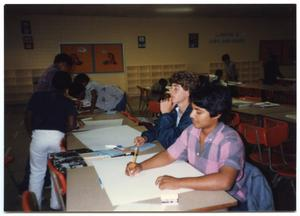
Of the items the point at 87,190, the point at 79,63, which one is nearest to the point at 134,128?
the point at 87,190

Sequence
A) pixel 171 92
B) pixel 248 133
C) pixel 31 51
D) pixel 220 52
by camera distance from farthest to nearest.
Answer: pixel 220 52 → pixel 31 51 → pixel 248 133 → pixel 171 92

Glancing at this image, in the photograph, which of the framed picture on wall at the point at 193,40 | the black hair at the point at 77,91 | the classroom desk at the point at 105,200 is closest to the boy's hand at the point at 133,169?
the classroom desk at the point at 105,200

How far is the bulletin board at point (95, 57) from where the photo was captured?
8.52 m

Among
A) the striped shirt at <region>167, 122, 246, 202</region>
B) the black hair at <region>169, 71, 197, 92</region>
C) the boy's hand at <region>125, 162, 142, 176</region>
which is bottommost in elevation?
the boy's hand at <region>125, 162, 142, 176</region>

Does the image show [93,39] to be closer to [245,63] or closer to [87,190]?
[245,63]

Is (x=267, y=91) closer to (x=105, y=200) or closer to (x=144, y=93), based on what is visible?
(x=144, y=93)

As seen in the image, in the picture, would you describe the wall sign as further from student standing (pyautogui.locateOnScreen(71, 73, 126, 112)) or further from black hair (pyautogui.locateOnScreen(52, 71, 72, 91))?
black hair (pyautogui.locateOnScreen(52, 71, 72, 91))

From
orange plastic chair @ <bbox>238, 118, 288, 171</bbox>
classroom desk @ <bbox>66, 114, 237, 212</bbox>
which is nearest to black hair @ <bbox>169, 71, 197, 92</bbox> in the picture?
orange plastic chair @ <bbox>238, 118, 288, 171</bbox>

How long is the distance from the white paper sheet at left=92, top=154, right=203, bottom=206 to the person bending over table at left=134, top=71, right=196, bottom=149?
350mm

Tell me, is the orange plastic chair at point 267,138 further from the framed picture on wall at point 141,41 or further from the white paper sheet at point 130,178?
the framed picture on wall at point 141,41

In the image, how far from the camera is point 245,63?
9969 millimetres

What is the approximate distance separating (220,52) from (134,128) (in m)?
7.71

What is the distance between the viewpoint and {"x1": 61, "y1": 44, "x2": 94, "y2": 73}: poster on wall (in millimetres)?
8484

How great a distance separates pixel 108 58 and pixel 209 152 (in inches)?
303
